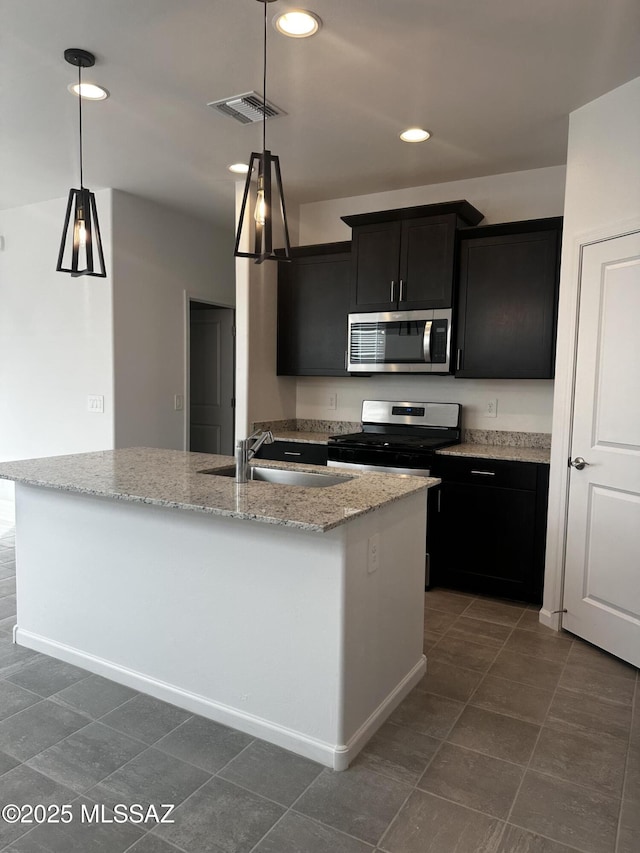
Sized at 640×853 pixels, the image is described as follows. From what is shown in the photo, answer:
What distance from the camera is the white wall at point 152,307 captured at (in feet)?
14.9

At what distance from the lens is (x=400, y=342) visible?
3979mm

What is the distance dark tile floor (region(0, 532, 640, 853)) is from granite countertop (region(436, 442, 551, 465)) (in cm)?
116

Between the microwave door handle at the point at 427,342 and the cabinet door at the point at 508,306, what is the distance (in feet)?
0.63

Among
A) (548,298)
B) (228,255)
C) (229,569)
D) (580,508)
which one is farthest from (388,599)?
(228,255)

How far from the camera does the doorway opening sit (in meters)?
5.98

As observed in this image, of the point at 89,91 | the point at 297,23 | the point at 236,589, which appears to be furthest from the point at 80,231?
the point at 236,589

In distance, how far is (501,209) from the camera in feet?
13.0

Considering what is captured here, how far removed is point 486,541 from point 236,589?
1.90 meters

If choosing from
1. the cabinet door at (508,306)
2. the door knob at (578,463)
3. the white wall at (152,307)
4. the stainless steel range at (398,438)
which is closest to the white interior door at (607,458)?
the door knob at (578,463)

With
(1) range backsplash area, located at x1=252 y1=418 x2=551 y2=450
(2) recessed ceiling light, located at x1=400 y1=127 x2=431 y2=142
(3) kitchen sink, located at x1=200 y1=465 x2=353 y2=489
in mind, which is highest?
(2) recessed ceiling light, located at x1=400 y1=127 x2=431 y2=142

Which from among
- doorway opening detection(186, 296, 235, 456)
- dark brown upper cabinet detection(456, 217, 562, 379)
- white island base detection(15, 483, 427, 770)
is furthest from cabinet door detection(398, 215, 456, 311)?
doorway opening detection(186, 296, 235, 456)

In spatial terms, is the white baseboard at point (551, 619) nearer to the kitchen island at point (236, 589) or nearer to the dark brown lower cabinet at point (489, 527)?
the dark brown lower cabinet at point (489, 527)

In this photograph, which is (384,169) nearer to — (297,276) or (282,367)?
(297,276)

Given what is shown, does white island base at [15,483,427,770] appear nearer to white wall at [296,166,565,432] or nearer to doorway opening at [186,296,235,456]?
white wall at [296,166,565,432]
